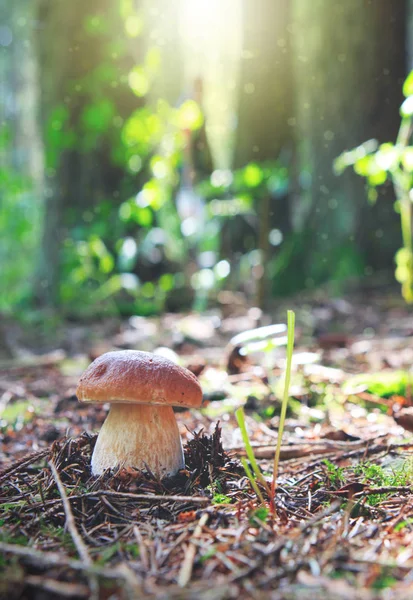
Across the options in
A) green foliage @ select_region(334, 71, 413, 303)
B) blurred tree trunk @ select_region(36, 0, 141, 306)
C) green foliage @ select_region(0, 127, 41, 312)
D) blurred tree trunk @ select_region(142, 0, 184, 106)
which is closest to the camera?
green foliage @ select_region(334, 71, 413, 303)

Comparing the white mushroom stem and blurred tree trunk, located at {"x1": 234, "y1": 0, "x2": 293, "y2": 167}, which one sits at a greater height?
blurred tree trunk, located at {"x1": 234, "y1": 0, "x2": 293, "y2": 167}

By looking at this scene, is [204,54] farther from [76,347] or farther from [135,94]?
[76,347]

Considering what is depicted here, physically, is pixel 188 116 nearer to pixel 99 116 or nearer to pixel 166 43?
pixel 99 116

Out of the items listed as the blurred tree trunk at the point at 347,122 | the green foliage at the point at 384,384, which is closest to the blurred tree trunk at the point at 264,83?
the blurred tree trunk at the point at 347,122

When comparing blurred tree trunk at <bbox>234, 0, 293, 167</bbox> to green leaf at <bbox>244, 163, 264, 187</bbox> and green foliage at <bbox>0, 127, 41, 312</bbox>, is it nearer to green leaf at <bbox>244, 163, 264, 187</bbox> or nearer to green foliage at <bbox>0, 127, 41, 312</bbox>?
green leaf at <bbox>244, 163, 264, 187</bbox>

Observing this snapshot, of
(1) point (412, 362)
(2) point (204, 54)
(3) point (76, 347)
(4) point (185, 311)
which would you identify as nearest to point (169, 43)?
(2) point (204, 54)

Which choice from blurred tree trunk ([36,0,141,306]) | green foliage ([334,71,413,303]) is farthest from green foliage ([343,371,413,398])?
blurred tree trunk ([36,0,141,306])

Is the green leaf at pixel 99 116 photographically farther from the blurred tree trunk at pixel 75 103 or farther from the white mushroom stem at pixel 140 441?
the white mushroom stem at pixel 140 441
